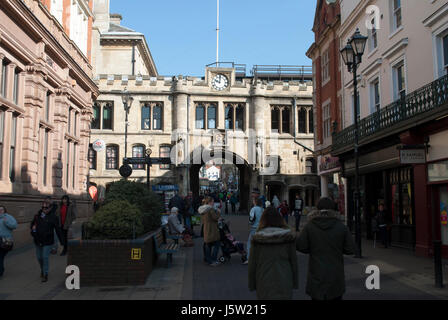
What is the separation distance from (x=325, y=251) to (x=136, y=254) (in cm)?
460

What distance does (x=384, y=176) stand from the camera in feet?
56.4

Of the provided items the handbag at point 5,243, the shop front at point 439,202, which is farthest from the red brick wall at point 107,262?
the shop front at point 439,202

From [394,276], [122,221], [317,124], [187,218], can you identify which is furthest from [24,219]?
[317,124]

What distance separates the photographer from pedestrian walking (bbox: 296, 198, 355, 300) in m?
5.19

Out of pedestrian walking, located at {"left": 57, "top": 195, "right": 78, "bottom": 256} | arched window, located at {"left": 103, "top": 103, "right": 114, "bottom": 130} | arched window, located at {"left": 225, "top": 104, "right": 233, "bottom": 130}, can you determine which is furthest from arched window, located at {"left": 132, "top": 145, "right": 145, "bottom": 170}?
pedestrian walking, located at {"left": 57, "top": 195, "right": 78, "bottom": 256}

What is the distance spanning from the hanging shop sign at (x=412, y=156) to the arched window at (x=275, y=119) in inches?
1166

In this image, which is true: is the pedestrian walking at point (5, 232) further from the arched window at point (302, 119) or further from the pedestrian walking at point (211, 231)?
the arched window at point (302, 119)

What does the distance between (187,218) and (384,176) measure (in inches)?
305

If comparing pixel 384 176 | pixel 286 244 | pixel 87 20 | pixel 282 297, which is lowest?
pixel 282 297

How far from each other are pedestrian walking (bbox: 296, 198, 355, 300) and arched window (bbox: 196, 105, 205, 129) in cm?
3655

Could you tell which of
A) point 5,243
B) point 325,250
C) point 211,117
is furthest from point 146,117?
point 325,250
